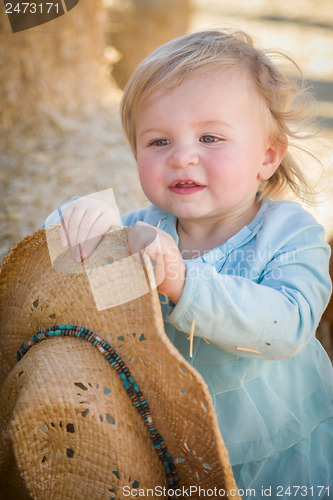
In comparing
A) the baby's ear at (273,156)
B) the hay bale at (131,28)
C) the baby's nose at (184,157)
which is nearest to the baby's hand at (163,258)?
the baby's nose at (184,157)

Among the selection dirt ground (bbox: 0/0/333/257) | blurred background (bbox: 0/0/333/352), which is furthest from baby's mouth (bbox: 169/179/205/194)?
blurred background (bbox: 0/0/333/352)

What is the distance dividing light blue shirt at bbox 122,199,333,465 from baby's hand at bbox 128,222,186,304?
22 mm

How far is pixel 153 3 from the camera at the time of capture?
5914 millimetres

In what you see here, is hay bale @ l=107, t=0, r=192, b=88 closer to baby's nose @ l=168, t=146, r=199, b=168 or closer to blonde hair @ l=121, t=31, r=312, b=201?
blonde hair @ l=121, t=31, r=312, b=201

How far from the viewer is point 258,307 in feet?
3.33

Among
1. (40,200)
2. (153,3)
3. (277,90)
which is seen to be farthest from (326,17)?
(277,90)

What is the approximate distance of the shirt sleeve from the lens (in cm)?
98

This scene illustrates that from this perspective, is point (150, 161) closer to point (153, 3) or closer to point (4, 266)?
point (4, 266)

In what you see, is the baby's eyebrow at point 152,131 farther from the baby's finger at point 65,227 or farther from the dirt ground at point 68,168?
the dirt ground at point 68,168

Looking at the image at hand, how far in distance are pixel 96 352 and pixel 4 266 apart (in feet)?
1.14

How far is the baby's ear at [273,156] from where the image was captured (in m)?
1.35

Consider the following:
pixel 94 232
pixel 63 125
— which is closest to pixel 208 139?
pixel 94 232

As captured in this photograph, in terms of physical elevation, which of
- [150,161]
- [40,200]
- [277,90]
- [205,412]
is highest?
[277,90]

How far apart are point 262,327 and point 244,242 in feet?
1.08
